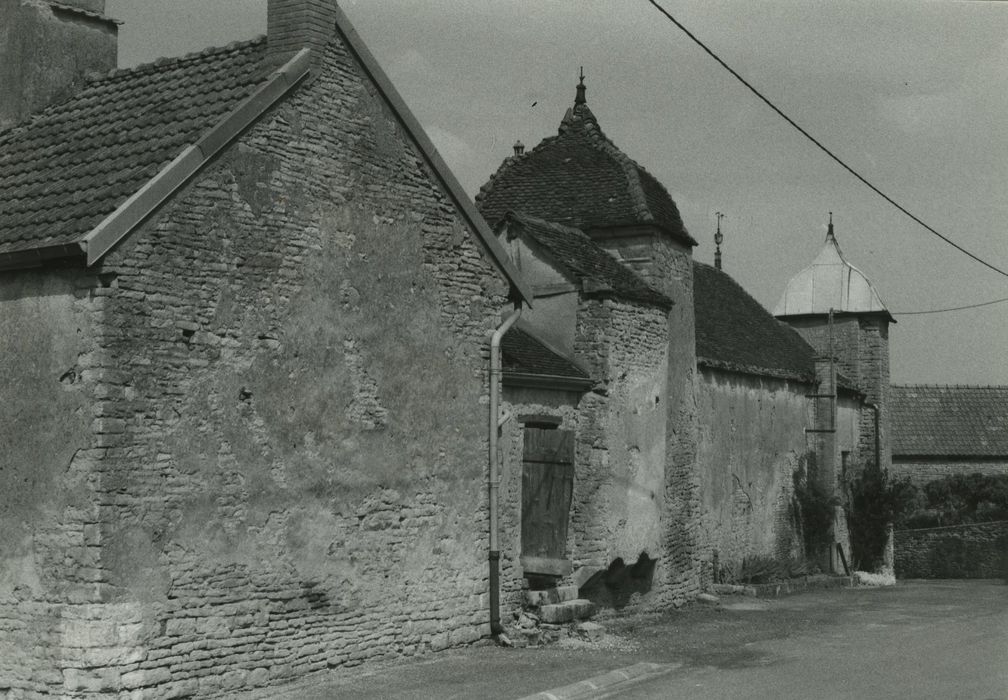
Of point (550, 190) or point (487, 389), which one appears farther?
point (550, 190)

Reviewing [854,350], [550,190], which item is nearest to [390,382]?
[550,190]

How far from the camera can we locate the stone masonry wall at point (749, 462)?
75.0ft

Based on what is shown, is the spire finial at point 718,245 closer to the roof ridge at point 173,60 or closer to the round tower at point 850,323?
the round tower at point 850,323

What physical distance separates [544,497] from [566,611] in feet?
4.86

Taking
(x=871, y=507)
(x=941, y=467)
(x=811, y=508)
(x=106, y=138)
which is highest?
(x=106, y=138)

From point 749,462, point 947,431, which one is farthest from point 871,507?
point 947,431

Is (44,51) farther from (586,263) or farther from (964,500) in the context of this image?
(964,500)

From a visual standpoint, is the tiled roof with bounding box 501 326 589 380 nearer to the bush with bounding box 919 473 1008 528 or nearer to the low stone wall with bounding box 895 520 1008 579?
the low stone wall with bounding box 895 520 1008 579

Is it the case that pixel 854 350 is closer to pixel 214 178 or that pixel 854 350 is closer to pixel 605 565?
pixel 605 565

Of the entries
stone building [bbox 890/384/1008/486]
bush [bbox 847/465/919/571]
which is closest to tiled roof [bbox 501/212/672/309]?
bush [bbox 847/465/919/571]

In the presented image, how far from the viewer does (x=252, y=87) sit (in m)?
12.4

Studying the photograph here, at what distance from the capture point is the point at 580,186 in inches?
805

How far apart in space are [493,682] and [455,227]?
17.3 feet

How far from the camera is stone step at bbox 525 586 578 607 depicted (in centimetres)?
1583
